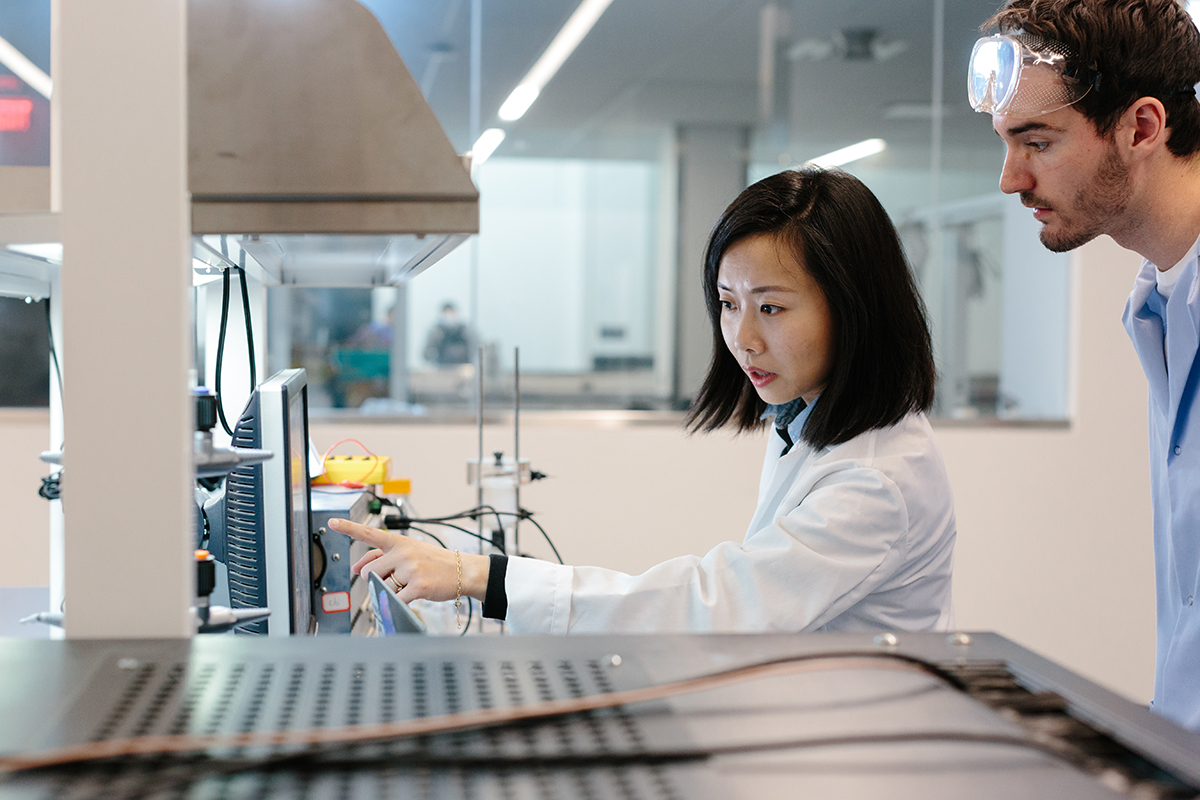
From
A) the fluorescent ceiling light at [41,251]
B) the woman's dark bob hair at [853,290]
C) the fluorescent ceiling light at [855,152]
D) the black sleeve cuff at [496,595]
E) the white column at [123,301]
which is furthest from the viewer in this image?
the fluorescent ceiling light at [855,152]

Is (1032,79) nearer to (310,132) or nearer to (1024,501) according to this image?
(310,132)

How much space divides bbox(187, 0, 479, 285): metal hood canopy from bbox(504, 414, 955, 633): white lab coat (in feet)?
1.39

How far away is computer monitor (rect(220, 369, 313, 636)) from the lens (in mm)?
1062

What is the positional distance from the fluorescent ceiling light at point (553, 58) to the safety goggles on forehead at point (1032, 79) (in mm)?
2210

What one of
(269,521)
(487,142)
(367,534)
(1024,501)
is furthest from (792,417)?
(1024,501)

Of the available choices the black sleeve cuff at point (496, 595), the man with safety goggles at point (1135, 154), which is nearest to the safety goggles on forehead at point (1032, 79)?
the man with safety goggles at point (1135, 154)

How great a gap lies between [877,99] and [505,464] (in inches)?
94.0

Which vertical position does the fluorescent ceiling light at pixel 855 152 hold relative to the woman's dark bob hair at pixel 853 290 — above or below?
above

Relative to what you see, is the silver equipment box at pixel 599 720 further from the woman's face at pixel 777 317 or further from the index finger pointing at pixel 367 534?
the woman's face at pixel 777 317

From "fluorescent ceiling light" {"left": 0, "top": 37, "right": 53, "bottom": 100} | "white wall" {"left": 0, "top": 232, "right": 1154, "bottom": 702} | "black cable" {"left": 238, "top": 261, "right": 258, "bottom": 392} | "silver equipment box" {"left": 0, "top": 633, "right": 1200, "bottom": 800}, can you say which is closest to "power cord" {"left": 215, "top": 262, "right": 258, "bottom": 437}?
"black cable" {"left": 238, "top": 261, "right": 258, "bottom": 392}

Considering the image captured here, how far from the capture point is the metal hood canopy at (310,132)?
83 cm

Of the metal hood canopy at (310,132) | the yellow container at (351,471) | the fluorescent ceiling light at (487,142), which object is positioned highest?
the fluorescent ceiling light at (487,142)

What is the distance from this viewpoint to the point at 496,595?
104 cm

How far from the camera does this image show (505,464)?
179 centimetres
